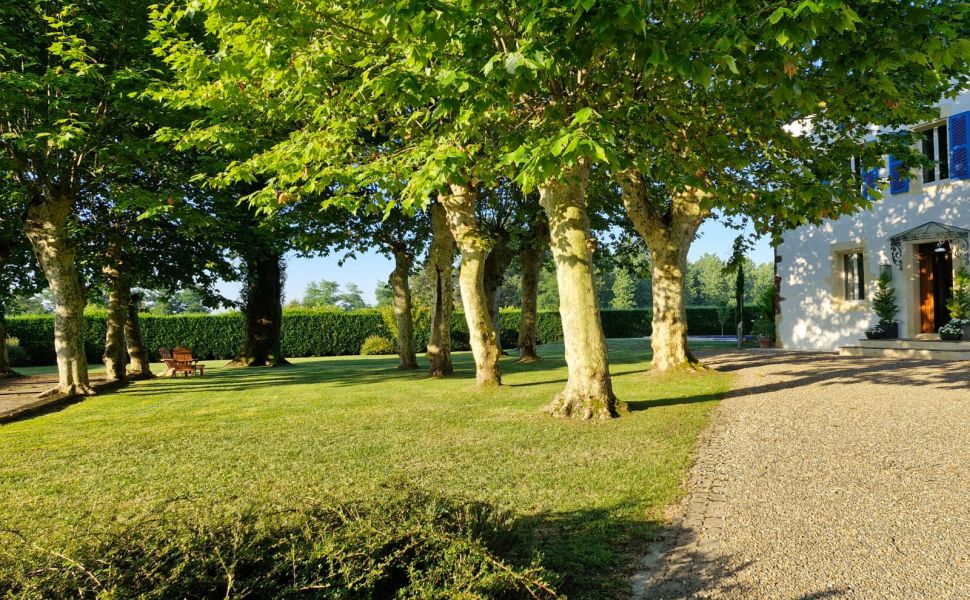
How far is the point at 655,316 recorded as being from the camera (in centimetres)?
1326

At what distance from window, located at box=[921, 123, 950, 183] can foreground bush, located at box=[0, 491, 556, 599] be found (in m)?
18.3

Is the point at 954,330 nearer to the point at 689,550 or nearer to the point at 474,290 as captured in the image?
the point at 474,290

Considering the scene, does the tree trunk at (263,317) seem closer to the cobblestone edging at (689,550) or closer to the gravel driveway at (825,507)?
the gravel driveway at (825,507)

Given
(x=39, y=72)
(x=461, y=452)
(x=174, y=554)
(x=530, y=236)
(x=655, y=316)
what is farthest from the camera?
Answer: (x=530, y=236)

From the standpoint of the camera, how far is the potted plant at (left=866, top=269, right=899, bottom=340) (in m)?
16.8

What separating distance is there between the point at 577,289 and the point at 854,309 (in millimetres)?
14072

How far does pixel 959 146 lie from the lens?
1548 cm

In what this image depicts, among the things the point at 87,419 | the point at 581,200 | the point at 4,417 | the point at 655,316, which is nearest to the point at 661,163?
the point at 581,200

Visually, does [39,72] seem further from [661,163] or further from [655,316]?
[655,316]

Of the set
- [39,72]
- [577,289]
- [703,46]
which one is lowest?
[577,289]

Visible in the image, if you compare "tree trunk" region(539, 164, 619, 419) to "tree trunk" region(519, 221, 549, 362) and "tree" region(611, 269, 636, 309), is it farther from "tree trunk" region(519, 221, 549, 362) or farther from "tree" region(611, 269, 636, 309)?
"tree" region(611, 269, 636, 309)

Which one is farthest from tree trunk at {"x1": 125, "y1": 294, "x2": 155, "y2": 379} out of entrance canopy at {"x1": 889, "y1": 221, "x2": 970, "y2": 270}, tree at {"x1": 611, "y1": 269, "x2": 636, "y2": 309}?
tree at {"x1": 611, "y1": 269, "x2": 636, "y2": 309}

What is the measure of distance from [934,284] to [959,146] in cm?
369

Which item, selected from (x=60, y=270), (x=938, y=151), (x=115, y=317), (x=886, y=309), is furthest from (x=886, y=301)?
(x=115, y=317)
